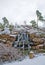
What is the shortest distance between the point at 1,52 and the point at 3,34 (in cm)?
699

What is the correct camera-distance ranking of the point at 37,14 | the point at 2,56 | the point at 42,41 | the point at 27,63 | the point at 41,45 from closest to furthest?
the point at 27,63
the point at 2,56
the point at 41,45
the point at 42,41
the point at 37,14

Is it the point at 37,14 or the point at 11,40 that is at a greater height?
the point at 37,14

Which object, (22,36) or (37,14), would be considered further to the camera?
(37,14)

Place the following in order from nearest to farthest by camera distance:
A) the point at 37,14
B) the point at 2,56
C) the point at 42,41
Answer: the point at 2,56
the point at 42,41
the point at 37,14

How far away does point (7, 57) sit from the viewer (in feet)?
26.1

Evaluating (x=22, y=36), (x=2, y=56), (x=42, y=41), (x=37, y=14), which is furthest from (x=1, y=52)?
(x=37, y=14)

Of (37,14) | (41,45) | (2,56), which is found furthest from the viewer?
(37,14)

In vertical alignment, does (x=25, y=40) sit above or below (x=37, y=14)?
below

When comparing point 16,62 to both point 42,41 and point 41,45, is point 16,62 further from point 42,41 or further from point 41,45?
point 42,41

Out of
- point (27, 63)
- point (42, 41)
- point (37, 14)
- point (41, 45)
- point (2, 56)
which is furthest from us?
point (37, 14)

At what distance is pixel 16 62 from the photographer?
7.67m

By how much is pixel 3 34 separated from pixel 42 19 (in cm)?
622

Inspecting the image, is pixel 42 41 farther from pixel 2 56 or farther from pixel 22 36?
pixel 2 56

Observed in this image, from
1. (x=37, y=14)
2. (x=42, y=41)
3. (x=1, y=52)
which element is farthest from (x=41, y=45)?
(x=37, y=14)
